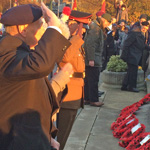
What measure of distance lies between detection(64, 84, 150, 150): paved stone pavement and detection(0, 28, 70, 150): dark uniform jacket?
257 centimetres

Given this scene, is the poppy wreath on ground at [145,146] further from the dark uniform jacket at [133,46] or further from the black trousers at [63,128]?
→ the dark uniform jacket at [133,46]

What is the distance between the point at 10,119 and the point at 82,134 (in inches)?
125

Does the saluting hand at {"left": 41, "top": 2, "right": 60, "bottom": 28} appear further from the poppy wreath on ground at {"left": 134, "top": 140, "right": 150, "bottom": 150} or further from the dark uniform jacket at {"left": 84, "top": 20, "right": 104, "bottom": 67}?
the dark uniform jacket at {"left": 84, "top": 20, "right": 104, "bottom": 67}

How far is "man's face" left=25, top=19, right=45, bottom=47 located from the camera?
2.00 meters

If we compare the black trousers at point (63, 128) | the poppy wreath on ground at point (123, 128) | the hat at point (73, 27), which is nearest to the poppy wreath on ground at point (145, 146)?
the poppy wreath on ground at point (123, 128)

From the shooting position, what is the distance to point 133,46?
8.10 metres

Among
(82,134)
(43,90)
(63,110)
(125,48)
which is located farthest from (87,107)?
(43,90)

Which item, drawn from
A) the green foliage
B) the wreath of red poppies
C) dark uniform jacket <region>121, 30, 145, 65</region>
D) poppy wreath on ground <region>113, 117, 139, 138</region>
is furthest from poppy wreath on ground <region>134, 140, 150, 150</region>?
the green foliage

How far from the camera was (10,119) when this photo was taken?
1854 millimetres

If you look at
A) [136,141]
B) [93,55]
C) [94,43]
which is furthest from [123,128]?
[94,43]

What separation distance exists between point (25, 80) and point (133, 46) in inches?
261

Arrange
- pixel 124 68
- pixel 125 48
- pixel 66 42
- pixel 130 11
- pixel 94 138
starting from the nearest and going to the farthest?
pixel 66 42 < pixel 94 138 < pixel 125 48 < pixel 124 68 < pixel 130 11

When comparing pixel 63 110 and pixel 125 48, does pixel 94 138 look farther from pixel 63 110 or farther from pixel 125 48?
pixel 125 48

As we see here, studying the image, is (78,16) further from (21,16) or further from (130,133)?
(21,16)
